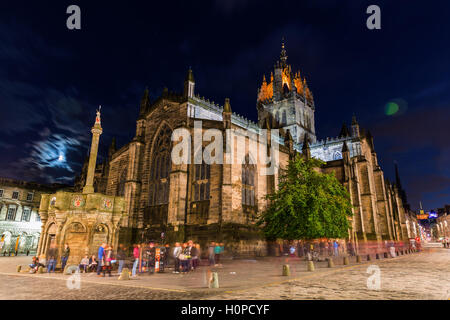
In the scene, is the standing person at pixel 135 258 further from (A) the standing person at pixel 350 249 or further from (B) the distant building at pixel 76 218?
(A) the standing person at pixel 350 249

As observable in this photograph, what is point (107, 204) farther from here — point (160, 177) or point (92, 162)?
point (160, 177)

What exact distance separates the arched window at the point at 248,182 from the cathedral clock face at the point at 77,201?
45.8ft

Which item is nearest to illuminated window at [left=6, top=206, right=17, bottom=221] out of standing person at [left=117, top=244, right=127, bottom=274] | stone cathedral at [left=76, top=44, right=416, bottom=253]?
stone cathedral at [left=76, top=44, right=416, bottom=253]

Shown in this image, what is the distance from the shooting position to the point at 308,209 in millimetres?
20125

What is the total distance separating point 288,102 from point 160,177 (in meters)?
42.3

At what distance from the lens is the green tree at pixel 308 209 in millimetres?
19859

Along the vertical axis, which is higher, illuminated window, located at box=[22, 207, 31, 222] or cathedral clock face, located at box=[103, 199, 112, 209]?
illuminated window, located at box=[22, 207, 31, 222]

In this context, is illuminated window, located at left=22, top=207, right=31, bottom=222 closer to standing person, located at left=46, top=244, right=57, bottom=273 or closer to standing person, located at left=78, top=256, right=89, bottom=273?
standing person, located at left=46, top=244, right=57, bottom=273

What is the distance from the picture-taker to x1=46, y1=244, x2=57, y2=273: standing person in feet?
49.8

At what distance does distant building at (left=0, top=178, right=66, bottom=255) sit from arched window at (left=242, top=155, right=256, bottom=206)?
3912 centimetres

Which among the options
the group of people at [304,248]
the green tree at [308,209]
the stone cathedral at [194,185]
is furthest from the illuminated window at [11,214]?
the green tree at [308,209]
